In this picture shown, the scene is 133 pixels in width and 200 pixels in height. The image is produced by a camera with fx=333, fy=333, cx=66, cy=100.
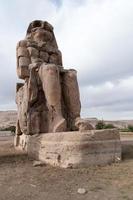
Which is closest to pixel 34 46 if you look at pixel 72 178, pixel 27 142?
pixel 27 142

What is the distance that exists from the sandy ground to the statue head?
3194mm

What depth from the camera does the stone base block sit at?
5531 millimetres

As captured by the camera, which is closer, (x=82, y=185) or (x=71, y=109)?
(x=82, y=185)

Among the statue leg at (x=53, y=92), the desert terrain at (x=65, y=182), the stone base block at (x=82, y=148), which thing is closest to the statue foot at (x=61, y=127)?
the statue leg at (x=53, y=92)

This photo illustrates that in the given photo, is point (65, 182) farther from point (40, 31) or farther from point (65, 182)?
point (40, 31)

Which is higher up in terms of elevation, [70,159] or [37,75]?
[37,75]

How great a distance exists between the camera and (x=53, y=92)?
6500mm

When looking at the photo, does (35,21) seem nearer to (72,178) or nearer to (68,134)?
(68,134)

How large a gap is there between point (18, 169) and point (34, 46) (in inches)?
120

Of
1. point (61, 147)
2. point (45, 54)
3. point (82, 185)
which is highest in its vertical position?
point (45, 54)

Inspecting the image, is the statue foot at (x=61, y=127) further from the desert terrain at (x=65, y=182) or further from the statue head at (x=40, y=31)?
the statue head at (x=40, y=31)

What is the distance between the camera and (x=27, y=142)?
7289mm

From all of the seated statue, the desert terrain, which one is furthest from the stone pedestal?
the seated statue

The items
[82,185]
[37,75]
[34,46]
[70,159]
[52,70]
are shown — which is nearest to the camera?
[82,185]
